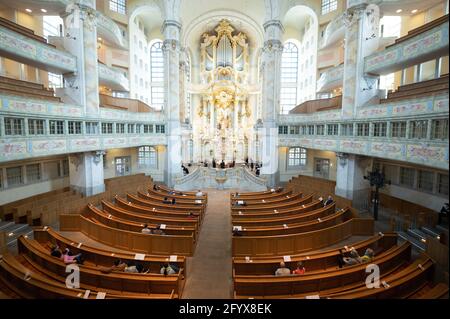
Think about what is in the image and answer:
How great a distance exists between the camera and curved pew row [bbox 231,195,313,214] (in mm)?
11925

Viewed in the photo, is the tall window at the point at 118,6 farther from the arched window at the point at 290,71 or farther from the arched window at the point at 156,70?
the arched window at the point at 290,71

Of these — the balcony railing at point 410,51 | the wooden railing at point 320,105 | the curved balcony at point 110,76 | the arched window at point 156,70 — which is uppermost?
the arched window at point 156,70

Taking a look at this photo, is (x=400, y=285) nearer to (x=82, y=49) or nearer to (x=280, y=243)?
(x=280, y=243)

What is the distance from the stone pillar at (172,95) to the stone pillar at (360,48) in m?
13.4

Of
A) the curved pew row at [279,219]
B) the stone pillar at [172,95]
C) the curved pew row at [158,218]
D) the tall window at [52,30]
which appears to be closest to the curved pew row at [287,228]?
the curved pew row at [279,219]

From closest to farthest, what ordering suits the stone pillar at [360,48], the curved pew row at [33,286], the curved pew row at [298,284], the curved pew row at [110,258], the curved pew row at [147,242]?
the curved pew row at [33,286]
the curved pew row at [298,284]
the curved pew row at [110,258]
the curved pew row at [147,242]
the stone pillar at [360,48]

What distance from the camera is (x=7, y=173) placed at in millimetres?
13289

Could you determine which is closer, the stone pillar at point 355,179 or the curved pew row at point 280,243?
the curved pew row at point 280,243

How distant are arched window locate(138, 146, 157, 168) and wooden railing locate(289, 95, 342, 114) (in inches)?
554

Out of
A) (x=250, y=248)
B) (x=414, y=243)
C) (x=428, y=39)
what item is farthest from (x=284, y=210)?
(x=428, y=39)

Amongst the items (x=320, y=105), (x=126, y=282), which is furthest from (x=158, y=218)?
(x=320, y=105)

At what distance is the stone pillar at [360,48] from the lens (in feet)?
42.1

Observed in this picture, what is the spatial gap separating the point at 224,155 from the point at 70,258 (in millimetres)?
20531
